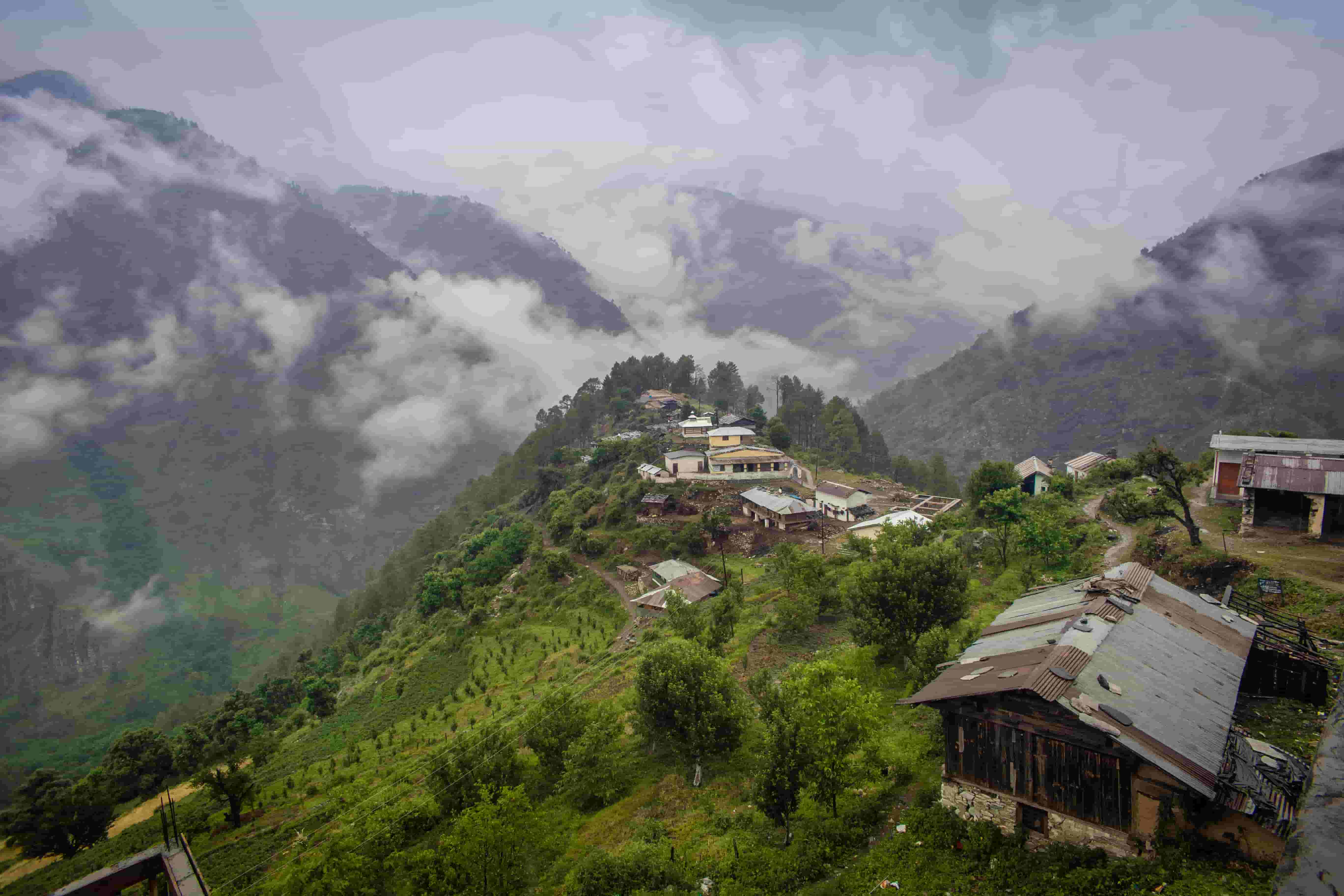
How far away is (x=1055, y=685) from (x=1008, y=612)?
991cm

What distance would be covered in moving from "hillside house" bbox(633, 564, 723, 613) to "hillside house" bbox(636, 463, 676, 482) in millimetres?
22481

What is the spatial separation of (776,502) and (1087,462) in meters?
40.3

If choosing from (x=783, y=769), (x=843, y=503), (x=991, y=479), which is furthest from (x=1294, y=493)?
(x=783, y=769)

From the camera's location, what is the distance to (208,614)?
12688 centimetres

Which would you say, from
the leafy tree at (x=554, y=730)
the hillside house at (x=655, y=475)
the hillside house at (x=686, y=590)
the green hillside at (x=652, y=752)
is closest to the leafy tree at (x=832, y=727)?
the green hillside at (x=652, y=752)

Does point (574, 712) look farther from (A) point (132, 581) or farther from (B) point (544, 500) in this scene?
(A) point (132, 581)

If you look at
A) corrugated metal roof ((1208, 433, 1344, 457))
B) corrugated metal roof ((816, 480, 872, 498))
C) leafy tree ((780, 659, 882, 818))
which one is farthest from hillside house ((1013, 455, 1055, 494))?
leafy tree ((780, 659, 882, 818))

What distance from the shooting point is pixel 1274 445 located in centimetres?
4041

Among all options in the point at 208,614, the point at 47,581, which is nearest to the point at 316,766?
the point at 208,614

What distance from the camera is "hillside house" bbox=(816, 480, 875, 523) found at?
206ft

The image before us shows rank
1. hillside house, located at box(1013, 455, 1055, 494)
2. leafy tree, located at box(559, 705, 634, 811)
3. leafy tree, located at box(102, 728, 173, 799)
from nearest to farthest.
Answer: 1. leafy tree, located at box(559, 705, 634, 811)
2. leafy tree, located at box(102, 728, 173, 799)
3. hillside house, located at box(1013, 455, 1055, 494)

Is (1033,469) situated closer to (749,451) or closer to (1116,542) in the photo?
(1116,542)

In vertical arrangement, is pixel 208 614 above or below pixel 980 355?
below

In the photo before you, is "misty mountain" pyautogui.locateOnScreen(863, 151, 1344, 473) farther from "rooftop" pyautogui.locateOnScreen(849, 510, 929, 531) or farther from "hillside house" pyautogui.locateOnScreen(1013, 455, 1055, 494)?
"rooftop" pyautogui.locateOnScreen(849, 510, 929, 531)
